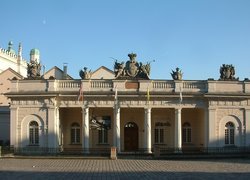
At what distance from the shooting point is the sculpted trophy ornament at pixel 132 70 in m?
43.5

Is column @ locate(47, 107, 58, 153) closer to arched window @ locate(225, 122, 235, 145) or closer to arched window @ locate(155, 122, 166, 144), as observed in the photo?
arched window @ locate(155, 122, 166, 144)

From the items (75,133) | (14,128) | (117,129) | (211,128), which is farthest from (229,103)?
(14,128)

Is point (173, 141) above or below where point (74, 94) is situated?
below

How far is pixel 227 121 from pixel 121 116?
34.1ft

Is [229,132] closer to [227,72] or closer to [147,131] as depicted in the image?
[227,72]

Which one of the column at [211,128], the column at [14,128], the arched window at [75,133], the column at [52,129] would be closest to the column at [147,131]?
the column at [211,128]

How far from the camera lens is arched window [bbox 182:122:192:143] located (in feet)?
153

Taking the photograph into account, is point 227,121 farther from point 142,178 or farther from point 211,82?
point 142,178

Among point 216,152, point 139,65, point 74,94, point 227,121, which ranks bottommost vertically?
point 216,152

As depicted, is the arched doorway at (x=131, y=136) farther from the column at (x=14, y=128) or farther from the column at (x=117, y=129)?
the column at (x=14, y=128)

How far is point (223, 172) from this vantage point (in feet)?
82.8

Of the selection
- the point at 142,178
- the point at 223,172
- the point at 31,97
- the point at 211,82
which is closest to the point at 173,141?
the point at 211,82

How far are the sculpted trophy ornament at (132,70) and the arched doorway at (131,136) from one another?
560 cm

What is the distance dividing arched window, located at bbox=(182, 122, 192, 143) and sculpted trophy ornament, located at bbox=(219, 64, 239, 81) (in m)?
6.17
